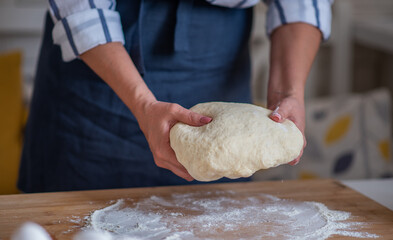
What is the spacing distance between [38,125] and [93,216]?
408mm

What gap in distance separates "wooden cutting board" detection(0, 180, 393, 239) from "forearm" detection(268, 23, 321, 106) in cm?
20

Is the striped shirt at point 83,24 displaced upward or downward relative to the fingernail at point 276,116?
upward

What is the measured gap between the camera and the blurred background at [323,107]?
6.42ft

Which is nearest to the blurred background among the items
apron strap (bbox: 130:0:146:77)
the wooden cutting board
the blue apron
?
the blue apron

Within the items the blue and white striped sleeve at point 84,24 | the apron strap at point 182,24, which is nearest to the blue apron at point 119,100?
the apron strap at point 182,24

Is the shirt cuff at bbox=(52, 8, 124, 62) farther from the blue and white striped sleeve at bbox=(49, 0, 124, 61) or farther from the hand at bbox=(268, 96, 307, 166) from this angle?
the hand at bbox=(268, 96, 307, 166)

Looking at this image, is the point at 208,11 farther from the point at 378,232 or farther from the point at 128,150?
the point at 378,232

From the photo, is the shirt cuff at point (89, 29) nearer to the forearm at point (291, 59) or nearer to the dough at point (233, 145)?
the dough at point (233, 145)

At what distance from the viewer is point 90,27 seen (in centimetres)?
91

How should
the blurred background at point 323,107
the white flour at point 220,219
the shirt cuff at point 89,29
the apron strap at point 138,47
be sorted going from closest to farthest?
the white flour at point 220,219 < the shirt cuff at point 89,29 < the apron strap at point 138,47 < the blurred background at point 323,107

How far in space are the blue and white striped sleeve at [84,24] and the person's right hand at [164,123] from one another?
186mm

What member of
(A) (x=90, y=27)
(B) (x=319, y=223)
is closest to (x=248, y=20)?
(A) (x=90, y=27)

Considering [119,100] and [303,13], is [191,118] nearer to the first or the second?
[119,100]

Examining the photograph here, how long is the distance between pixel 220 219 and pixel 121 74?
0.33 metres
